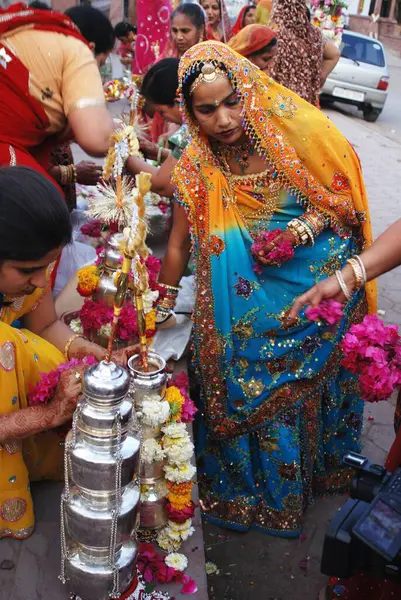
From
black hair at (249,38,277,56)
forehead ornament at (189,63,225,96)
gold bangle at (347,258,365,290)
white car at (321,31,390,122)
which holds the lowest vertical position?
white car at (321,31,390,122)

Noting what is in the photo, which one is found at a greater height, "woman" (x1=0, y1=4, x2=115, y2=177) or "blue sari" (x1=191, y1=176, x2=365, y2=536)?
"woman" (x1=0, y1=4, x2=115, y2=177)

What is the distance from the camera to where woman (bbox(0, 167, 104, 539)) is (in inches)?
63.2

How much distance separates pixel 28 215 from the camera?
5.22 ft

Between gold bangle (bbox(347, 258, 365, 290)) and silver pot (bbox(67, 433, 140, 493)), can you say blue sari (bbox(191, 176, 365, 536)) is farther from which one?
silver pot (bbox(67, 433, 140, 493))

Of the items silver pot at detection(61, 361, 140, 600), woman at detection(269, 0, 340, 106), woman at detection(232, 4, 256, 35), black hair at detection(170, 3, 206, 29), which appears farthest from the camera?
woman at detection(232, 4, 256, 35)

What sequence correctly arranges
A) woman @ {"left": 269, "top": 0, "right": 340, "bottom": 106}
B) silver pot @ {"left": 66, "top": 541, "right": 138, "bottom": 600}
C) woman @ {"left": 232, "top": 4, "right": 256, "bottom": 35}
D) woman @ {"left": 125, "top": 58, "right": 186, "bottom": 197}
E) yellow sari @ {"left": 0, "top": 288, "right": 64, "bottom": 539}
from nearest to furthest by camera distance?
silver pot @ {"left": 66, "top": 541, "right": 138, "bottom": 600} < yellow sari @ {"left": 0, "top": 288, "right": 64, "bottom": 539} < woman @ {"left": 125, "top": 58, "right": 186, "bottom": 197} < woman @ {"left": 269, "top": 0, "right": 340, "bottom": 106} < woman @ {"left": 232, "top": 4, "right": 256, "bottom": 35}

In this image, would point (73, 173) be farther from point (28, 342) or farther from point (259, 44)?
point (28, 342)

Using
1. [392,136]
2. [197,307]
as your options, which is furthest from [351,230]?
[392,136]

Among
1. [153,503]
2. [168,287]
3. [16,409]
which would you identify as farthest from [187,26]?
[153,503]

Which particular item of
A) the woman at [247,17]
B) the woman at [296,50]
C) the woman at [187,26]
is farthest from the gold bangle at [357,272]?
the woman at [247,17]

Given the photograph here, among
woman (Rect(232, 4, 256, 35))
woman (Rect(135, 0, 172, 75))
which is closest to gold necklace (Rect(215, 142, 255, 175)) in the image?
woman (Rect(232, 4, 256, 35))

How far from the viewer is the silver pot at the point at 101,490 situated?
57.0 inches

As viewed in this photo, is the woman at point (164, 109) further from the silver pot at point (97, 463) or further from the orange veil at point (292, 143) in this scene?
the silver pot at point (97, 463)

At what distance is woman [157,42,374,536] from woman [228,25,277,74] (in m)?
1.61
